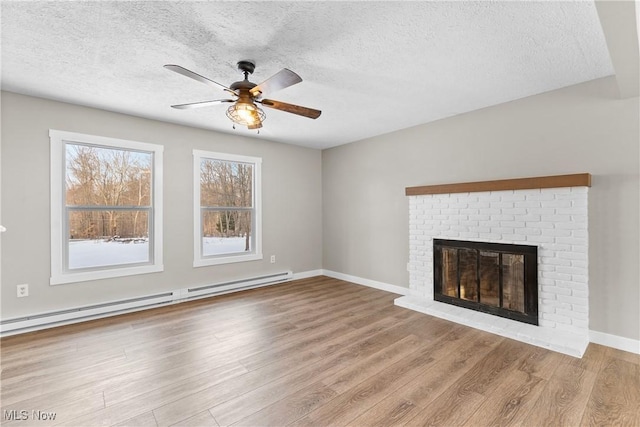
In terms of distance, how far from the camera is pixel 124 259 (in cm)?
376

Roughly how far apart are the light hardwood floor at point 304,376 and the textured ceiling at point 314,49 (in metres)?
2.49

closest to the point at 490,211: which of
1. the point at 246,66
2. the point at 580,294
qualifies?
the point at 580,294

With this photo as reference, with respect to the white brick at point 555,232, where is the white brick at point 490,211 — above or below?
above

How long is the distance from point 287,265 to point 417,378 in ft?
11.0

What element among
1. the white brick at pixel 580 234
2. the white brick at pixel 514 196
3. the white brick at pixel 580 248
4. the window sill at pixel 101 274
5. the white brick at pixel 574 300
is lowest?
the white brick at pixel 574 300

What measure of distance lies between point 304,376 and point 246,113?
2.18 metres

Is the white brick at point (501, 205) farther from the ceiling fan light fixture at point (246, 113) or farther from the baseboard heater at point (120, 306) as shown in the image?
the baseboard heater at point (120, 306)

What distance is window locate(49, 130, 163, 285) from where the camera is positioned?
327 cm

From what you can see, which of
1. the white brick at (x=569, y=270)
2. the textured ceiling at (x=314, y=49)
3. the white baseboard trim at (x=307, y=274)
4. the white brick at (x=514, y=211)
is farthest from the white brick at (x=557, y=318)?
the white baseboard trim at (x=307, y=274)

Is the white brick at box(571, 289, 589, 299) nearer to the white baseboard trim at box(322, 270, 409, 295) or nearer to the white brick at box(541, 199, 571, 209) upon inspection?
the white brick at box(541, 199, 571, 209)

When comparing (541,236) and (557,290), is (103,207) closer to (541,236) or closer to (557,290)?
(541,236)

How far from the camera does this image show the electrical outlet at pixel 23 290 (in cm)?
303

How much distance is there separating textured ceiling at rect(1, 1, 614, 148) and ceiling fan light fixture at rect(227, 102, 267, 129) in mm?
376

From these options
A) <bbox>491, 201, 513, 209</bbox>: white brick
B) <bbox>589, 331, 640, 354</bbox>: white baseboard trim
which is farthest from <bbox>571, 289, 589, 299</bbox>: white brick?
<bbox>491, 201, 513, 209</bbox>: white brick
